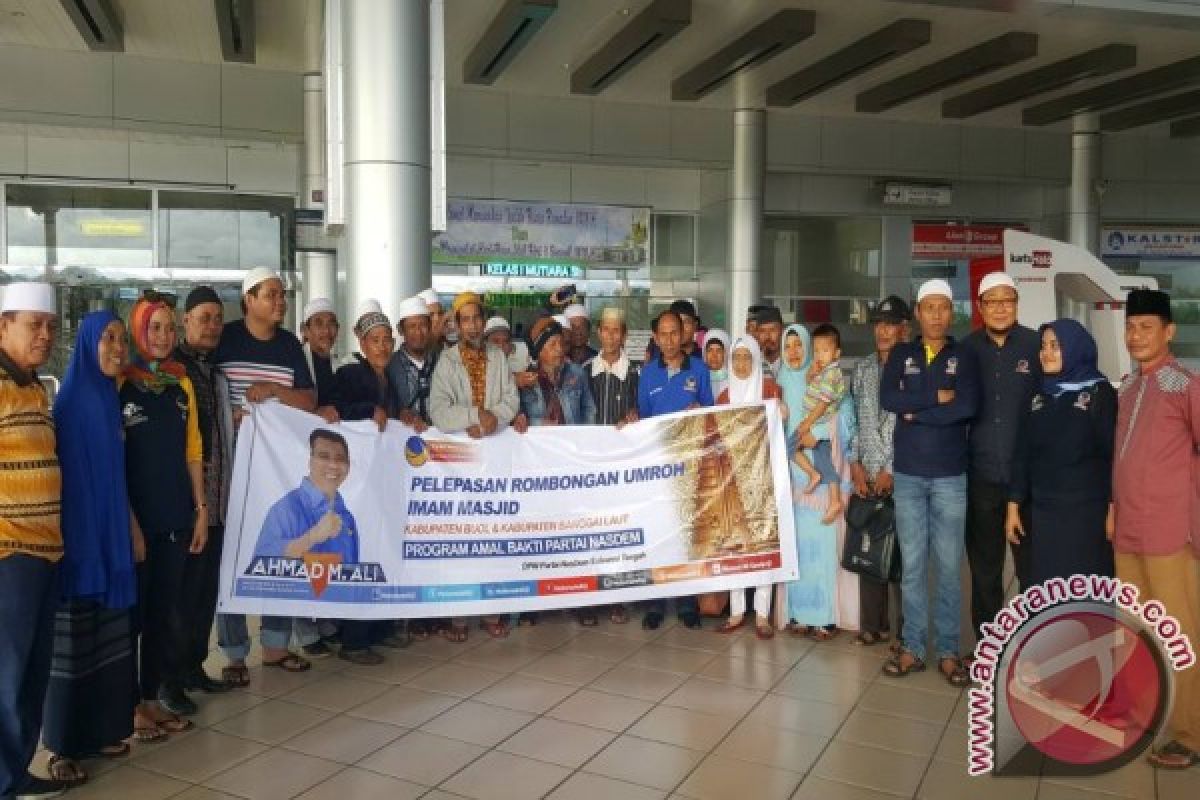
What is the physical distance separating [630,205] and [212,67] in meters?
6.29

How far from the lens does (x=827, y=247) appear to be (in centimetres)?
1628

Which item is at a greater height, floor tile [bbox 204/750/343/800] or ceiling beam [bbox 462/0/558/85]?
ceiling beam [bbox 462/0/558/85]

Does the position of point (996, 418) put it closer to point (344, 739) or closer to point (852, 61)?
point (344, 739)

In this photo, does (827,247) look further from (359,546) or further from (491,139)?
(359,546)

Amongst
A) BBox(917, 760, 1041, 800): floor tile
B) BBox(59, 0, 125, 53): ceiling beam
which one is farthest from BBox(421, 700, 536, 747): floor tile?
BBox(59, 0, 125, 53): ceiling beam

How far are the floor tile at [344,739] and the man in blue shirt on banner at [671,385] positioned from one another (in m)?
1.82

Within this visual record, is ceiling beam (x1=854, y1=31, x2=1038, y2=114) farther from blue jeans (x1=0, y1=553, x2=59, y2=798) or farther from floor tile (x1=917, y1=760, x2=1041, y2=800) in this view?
blue jeans (x1=0, y1=553, x2=59, y2=798)

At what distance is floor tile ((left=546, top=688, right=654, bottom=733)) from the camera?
13.1ft

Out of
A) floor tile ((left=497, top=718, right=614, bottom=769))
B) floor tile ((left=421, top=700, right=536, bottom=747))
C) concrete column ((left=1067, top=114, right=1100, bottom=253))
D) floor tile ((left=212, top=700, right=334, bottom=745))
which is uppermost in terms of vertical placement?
concrete column ((left=1067, top=114, right=1100, bottom=253))

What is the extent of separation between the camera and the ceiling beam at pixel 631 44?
32.3 feet

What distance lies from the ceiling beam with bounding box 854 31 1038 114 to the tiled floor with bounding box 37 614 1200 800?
8.63m

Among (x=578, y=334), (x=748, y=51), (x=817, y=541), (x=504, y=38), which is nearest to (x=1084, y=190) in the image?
(x=748, y=51)

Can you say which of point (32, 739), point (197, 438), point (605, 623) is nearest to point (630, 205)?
point (605, 623)

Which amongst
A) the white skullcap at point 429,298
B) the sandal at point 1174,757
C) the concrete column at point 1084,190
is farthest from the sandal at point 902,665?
the concrete column at point 1084,190
